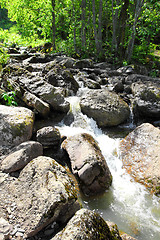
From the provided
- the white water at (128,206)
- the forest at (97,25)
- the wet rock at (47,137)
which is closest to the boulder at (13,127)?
the wet rock at (47,137)

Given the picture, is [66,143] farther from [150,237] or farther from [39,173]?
[150,237]

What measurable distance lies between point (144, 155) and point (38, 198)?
3.96 metres

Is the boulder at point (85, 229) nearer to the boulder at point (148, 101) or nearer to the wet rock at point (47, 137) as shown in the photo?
the wet rock at point (47, 137)

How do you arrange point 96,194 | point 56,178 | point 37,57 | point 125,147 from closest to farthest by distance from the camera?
point 56,178 → point 96,194 → point 125,147 → point 37,57

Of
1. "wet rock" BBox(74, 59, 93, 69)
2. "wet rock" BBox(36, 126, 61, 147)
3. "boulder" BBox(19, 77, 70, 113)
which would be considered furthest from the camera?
"wet rock" BBox(74, 59, 93, 69)

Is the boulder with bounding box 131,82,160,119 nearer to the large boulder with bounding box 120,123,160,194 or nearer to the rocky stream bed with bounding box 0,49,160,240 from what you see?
the rocky stream bed with bounding box 0,49,160,240

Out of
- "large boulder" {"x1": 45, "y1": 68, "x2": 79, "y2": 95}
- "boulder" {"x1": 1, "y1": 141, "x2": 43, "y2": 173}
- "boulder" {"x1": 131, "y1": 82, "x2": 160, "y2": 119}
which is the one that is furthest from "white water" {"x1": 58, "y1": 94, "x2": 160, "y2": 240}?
"large boulder" {"x1": 45, "y1": 68, "x2": 79, "y2": 95}

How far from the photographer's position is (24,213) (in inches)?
115

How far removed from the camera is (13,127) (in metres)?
5.28

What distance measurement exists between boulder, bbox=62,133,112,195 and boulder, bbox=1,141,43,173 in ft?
3.76

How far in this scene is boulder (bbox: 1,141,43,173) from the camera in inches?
156

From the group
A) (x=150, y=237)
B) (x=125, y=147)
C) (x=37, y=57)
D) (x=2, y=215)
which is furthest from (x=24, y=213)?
(x=37, y=57)

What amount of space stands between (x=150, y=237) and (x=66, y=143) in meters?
3.35

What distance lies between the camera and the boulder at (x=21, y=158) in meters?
3.95
